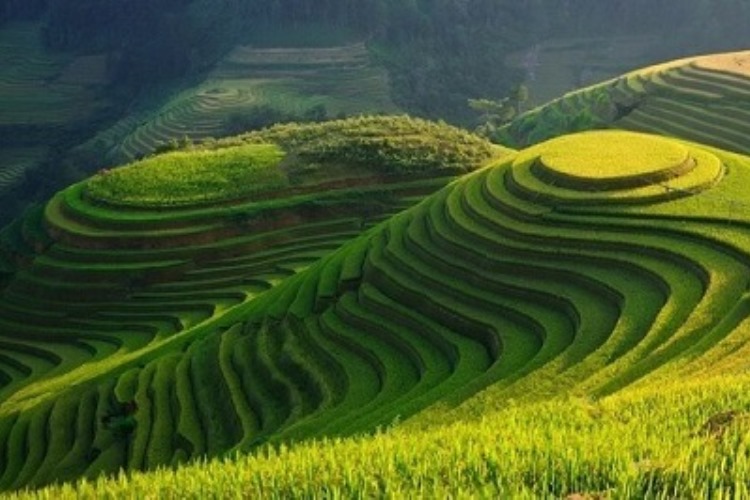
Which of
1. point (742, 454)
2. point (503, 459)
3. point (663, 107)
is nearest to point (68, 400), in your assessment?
point (503, 459)

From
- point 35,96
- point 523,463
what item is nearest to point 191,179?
point 523,463

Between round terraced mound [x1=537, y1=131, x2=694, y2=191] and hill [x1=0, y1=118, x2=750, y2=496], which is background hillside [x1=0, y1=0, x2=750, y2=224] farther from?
round terraced mound [x1=537, y1=131, x2=694, y2=191]

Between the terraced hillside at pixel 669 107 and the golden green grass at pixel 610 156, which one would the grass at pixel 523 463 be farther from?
the terraced hillside at pixel 669 107

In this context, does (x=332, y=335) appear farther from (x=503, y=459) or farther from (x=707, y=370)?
(x=503, y=459)

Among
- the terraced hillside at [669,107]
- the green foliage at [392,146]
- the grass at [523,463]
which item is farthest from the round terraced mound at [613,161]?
the terraced hillside at [669,107]

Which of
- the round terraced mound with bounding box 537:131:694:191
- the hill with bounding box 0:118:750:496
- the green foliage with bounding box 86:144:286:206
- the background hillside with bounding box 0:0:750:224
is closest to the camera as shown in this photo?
the hill with bounding box 0:118:750:496

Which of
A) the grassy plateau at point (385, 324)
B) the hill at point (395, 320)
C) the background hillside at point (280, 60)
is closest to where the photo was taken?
the grassy plateau at point (385, 324)

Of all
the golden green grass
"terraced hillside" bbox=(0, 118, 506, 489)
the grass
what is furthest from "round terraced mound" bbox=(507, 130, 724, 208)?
the grass
